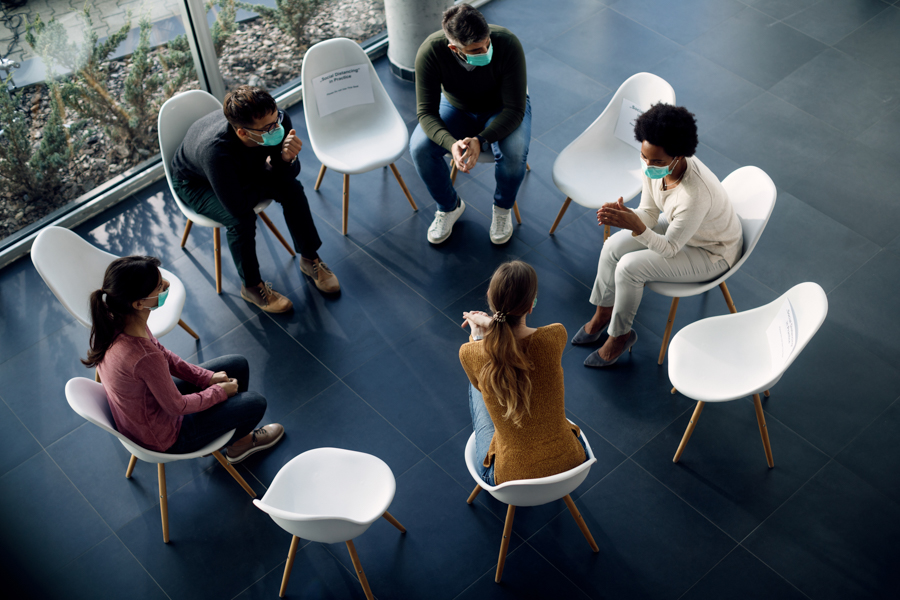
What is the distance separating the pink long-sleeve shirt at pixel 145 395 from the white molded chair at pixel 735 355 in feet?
6.07

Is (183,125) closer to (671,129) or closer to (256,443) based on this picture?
(256,443)

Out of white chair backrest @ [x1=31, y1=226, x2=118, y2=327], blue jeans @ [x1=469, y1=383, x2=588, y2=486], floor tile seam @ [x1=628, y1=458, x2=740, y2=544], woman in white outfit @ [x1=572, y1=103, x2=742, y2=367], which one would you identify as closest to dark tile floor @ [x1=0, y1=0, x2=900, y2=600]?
floor tile seam @ [x1=628, y1=458, x2=740, y2=544]

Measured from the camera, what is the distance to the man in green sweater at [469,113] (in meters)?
3.49

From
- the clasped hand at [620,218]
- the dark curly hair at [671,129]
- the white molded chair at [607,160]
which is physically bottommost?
the white molded chair at [607,160]

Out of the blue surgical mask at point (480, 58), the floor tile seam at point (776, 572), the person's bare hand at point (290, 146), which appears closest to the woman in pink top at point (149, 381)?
the person's bare hand at point (290, 146)

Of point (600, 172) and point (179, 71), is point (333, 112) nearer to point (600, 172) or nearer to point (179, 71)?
point (179, 71)

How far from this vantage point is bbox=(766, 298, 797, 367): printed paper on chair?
2.64 meters

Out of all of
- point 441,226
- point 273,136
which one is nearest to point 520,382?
point 273,136

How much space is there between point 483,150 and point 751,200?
137cm

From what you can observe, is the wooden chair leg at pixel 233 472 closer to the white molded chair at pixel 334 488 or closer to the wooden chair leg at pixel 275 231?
the white molded chair at pixel 334 488

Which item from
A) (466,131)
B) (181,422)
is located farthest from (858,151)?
(181,422)

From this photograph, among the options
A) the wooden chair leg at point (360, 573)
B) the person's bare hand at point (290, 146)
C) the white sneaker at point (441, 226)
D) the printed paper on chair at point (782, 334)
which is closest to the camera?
the wooden chair leg at point (360, 573)

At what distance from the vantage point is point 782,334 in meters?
2.75

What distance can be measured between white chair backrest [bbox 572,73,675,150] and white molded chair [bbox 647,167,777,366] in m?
0.61
